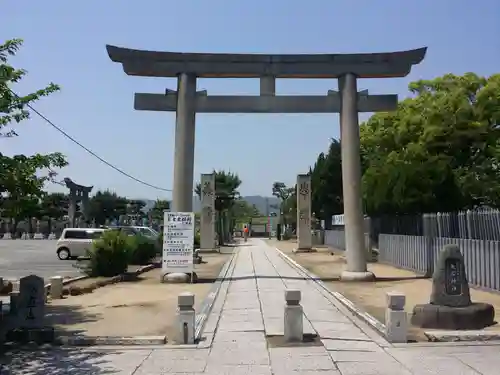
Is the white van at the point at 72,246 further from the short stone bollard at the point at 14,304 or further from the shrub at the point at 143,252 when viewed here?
the short stone bollard at the point at 14,304

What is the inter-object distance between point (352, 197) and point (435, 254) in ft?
13.0

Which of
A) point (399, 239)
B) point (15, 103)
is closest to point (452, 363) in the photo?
point (15, 103)

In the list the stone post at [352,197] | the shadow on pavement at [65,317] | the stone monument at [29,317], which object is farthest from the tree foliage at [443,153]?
the stone monument at [29,317]

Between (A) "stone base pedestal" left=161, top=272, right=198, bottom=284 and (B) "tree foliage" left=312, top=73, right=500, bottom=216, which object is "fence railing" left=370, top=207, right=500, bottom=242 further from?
(A) "stone base pedestal" left=161, top=272, right=198, bottom=284

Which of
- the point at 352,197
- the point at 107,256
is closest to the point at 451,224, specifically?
the point at 352,197

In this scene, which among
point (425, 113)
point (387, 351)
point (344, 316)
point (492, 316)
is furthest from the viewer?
point (425, 113)

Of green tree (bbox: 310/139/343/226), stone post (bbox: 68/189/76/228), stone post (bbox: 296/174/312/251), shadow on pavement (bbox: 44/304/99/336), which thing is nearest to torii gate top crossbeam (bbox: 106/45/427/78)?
shadow on pavement (bbox: 44/304/99/336)

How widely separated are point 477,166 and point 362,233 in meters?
12.0

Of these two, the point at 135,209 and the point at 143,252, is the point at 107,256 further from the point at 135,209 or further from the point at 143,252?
the point at 135,209

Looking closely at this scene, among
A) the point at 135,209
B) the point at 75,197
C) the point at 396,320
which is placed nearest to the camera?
the point at 396,320

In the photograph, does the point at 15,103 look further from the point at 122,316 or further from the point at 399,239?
the point at 399,239

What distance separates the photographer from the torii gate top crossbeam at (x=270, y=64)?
18547mm

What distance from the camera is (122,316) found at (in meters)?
11.8

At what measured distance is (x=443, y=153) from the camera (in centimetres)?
2845
